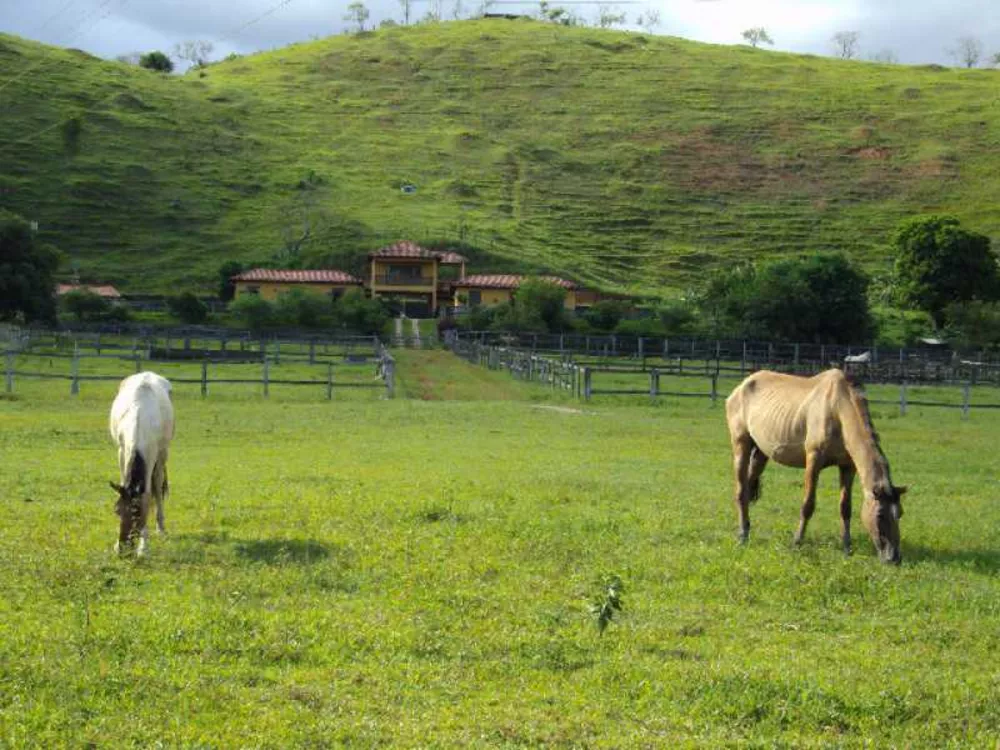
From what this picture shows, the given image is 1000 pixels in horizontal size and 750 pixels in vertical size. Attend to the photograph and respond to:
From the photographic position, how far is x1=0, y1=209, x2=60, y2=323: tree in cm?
5594

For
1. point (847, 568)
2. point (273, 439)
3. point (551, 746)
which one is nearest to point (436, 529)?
point (847, 568)

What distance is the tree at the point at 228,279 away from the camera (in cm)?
7988

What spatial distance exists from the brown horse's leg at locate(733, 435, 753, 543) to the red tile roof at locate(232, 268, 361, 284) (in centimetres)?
6906

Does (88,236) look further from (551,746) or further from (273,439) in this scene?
(551,746)

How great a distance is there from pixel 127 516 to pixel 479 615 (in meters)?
3.46

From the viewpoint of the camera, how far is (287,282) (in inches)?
3091

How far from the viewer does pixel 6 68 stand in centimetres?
11938

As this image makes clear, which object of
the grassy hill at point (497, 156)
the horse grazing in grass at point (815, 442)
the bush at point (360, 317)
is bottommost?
the horse grazing in grass at point (815, 442)

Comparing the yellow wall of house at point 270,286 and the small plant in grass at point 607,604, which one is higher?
the yellow wall of house at point 270,286

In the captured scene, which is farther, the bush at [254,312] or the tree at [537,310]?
the bush at [254,312]

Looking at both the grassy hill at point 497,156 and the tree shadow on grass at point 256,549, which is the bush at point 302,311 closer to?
the grassy hill at point 497,156

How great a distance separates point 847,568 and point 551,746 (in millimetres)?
4821

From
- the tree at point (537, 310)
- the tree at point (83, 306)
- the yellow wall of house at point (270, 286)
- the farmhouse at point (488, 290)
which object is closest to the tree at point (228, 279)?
the yellow wall of house at point (270, 286)

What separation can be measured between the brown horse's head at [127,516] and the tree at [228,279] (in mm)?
71389
